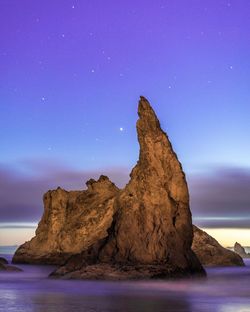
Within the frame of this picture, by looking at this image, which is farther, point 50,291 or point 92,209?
point 92,209

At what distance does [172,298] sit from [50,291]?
34.1 feet

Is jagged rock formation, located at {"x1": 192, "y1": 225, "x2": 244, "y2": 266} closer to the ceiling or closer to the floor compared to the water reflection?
closer to the ceiling

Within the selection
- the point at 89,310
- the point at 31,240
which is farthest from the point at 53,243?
the point at 89,310

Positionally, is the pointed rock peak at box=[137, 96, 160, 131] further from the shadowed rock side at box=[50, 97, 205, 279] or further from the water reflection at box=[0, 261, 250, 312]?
the water reflection at box=[0, 261, 250, 312]

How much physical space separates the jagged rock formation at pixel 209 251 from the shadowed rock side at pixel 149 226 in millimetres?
44823

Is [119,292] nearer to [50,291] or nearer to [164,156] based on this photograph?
[50,291]

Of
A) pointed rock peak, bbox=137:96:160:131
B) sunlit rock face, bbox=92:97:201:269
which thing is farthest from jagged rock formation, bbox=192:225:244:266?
pointed rock peak, bbox=137:96:160:131

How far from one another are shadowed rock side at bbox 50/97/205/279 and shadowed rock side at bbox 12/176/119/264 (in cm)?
4704

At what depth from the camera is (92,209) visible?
11438cm

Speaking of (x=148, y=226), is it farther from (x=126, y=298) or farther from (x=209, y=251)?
(x=209, y=251)

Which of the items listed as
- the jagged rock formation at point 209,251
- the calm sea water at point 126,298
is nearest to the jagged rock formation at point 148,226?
the calm sea water at point 126,298

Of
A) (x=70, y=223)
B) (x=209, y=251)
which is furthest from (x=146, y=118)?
(x=70, y=223)

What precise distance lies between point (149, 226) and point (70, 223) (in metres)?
58.7

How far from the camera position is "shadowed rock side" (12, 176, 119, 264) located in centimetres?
11162
